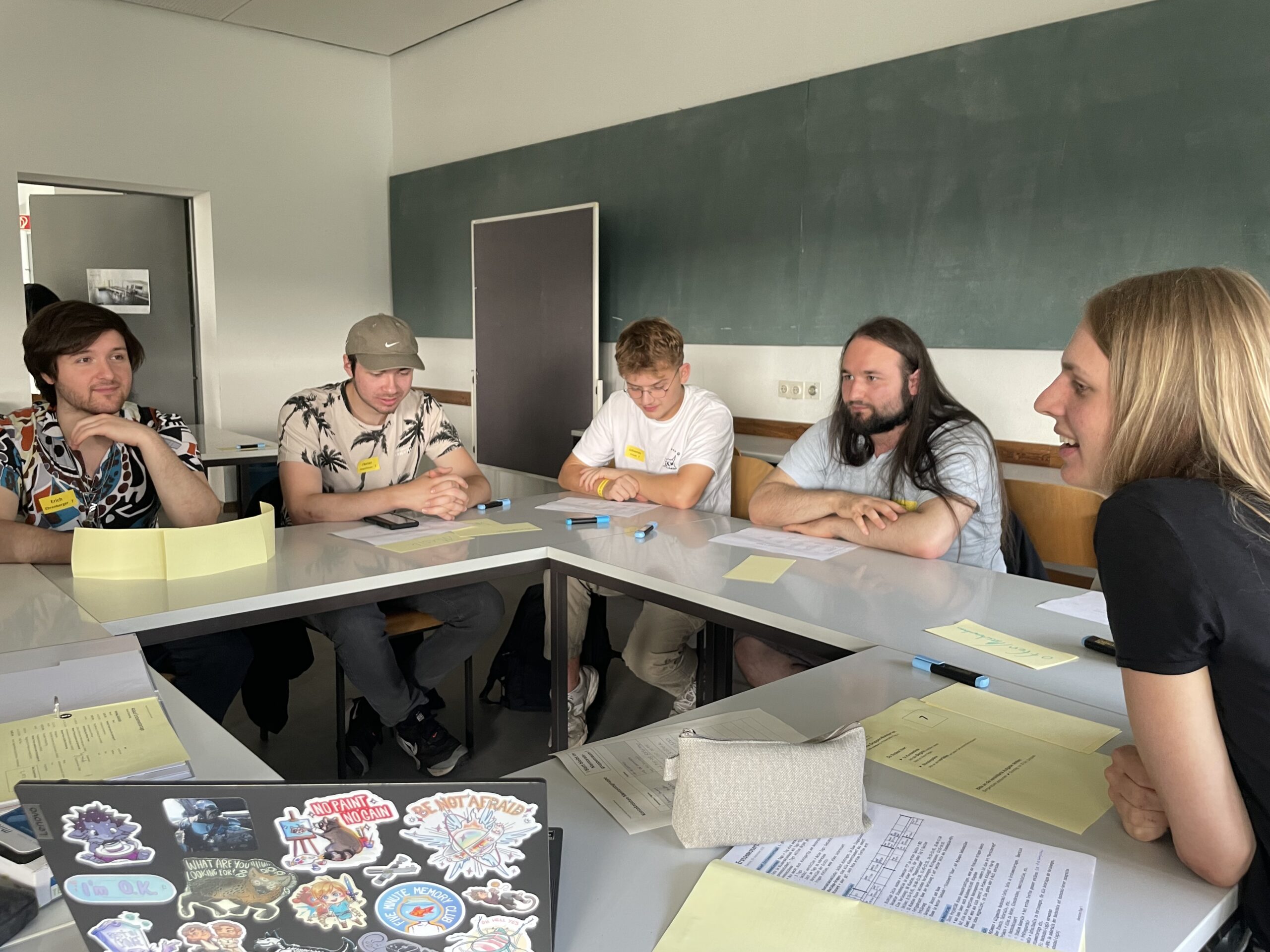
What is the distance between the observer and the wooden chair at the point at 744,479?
3139 millimetres

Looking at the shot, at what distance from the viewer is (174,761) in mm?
1151

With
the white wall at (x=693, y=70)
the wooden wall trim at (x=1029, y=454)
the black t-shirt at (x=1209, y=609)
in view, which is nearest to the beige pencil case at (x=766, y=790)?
the black t-shirt at (x=1209, y=609)

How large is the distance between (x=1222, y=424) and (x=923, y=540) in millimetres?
1344

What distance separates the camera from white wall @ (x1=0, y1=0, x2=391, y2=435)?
17.3 feet

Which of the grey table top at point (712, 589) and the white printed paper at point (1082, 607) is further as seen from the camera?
the white printed paper at point (1082, 607)

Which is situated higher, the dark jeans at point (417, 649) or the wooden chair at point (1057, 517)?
the wooden chair at point (1057, 517)

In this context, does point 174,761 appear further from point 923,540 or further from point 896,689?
point 923,540

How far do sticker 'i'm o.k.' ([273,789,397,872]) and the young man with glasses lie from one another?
1991 mm

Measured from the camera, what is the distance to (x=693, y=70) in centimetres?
457

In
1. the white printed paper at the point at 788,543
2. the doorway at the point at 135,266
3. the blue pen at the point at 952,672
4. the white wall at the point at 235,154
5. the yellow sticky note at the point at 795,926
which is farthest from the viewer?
the doorway at the point at 135,266

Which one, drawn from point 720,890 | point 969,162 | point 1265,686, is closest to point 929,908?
point 720,890

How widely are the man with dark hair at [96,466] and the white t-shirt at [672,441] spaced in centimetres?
131

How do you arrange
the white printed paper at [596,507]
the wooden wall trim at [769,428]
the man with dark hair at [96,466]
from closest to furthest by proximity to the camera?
the man with dark hair at [96,466] → the white printed paper at [596,507] → the wooden wall trim at [769,428]

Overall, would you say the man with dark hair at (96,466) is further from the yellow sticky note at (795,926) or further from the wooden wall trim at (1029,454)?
the wooden wall trim at (1029,454)
